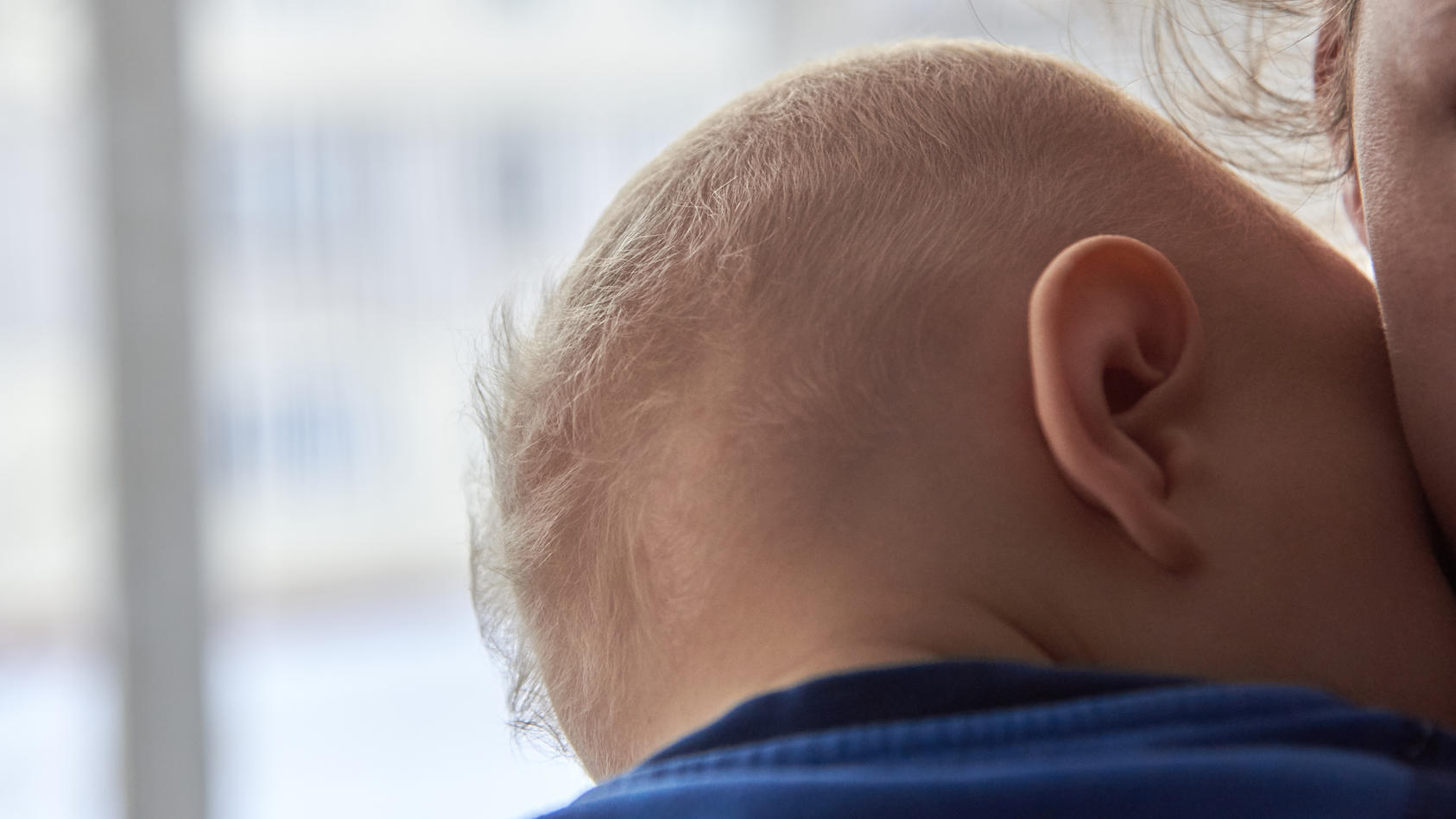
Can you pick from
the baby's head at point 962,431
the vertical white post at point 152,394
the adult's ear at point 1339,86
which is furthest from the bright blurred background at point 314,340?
the baby's head at point 962,431

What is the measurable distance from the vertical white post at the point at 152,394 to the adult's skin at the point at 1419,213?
4.74ft

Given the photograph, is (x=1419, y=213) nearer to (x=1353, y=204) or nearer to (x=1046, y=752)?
(x=1353, y=204)

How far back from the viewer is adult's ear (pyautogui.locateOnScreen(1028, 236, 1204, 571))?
0.44m

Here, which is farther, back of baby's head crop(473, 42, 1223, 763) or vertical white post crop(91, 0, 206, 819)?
A: vertical white post crop(91, 0, 206, 819)

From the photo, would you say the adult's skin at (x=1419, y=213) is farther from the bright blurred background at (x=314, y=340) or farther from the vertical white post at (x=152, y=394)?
the vertical white post at (x=152, y=394)

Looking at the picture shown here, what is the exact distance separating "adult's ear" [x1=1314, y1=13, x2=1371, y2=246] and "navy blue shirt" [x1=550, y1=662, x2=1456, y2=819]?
30 centimetres

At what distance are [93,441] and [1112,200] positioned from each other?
4.78 ft

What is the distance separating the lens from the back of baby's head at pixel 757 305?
47 cm

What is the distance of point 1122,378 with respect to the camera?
0.48 metres

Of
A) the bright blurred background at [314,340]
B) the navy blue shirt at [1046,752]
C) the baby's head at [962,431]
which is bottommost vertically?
the bright blurred background at [314,340]

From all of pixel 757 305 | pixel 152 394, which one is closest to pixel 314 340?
pixel 152 394

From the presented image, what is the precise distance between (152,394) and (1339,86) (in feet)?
4.61

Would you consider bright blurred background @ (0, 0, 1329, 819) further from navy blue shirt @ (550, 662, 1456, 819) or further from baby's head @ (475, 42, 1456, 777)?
navy blue shirt @ (550, 662, 1456, 819)

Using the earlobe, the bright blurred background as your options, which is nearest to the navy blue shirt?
the earlobe
